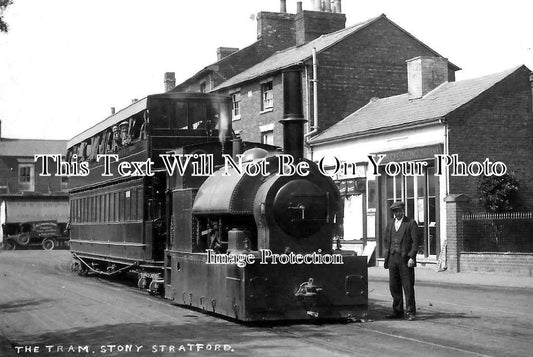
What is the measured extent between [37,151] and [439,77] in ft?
149

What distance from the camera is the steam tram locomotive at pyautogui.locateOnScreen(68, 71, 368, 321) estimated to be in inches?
444

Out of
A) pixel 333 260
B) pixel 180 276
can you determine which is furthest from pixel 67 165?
pixel 333 260

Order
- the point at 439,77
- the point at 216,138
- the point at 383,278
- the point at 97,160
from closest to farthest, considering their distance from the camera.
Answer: the point at 216,138
the point at 97,160
the point at 383,278
the point at 439,77

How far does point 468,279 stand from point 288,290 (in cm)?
1103

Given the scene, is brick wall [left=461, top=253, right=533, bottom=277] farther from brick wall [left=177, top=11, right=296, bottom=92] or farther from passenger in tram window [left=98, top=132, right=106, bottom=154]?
brick wall [left=177, top=11, right=296, bottom=92]

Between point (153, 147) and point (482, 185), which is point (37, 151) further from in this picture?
point (153, 147)

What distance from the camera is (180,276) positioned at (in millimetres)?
13672

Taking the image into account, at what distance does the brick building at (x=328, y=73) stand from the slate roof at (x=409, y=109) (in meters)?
0.89

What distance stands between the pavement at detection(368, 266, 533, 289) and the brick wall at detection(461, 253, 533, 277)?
21cm

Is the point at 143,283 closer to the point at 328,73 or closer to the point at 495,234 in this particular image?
the point at 495,234

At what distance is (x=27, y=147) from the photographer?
67688 mm

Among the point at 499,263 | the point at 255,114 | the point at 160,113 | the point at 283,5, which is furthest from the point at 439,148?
the point at 283,5

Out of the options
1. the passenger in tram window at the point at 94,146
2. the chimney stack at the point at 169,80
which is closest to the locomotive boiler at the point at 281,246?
the passenger in tram window at the point at 94,146

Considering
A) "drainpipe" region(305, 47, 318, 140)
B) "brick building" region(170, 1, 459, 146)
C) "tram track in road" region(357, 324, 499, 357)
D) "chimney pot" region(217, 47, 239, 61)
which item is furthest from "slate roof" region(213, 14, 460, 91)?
"tram track in road" region(357, 324, 499, 357)
